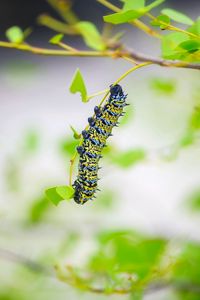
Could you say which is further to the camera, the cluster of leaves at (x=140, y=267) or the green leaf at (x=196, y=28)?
the cluster of leaves at (x=140, y=267)

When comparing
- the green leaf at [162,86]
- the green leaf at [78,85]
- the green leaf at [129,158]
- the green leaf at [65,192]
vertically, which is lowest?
the green leaf at [65,192]

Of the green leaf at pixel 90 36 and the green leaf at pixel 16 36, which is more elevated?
the green leaf at pixel 16 36

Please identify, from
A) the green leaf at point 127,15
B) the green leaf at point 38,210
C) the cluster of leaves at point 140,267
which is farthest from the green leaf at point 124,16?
the green leaf at point 38,210

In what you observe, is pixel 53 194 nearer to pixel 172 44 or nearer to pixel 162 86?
pixel 172 44

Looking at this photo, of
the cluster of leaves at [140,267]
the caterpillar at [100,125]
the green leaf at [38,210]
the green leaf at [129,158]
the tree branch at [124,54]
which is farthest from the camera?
the green leaf at [38,210]

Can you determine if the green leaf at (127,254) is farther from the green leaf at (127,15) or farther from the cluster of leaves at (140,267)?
the green leaf at (127,15)

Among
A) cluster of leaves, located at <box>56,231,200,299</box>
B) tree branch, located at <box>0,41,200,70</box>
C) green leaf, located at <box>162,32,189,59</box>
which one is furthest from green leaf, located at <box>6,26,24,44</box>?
cluster of leaves, located at <box>56,231,200,299</box>

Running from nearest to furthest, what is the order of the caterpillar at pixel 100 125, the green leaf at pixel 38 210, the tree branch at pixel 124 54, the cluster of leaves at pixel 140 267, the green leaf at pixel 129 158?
the tree branch at pixel 124 54, the caterpillar at pixel 100 125, the cluster of leaves at pixel 140 267, the green leaf at pixel 129 158, the green leaf at pixel 38 210
